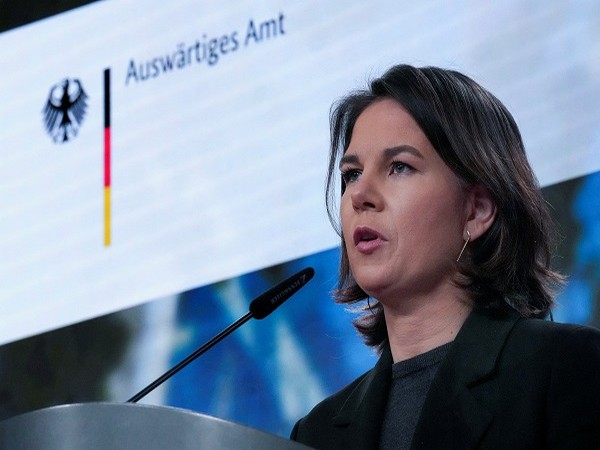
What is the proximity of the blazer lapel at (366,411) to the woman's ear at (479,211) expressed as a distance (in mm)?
283

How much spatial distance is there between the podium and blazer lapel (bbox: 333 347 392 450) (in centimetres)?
74

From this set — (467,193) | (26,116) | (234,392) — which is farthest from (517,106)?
(26,116)

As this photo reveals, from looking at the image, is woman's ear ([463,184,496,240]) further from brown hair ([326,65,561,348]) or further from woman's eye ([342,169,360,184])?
woman's eye ([342,169,360,184])

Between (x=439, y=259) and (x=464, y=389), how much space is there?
27cm

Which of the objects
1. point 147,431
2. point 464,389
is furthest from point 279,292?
point 147,431

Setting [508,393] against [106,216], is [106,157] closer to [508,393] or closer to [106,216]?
[106,216]

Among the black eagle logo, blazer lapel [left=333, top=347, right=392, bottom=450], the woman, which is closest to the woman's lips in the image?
the woman

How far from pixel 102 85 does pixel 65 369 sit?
891 mm

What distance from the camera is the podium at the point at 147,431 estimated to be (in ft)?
4.49

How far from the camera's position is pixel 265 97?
3.37 metres

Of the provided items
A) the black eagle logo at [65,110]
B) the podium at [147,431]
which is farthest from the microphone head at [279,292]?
the black eagle logo at [65,110]

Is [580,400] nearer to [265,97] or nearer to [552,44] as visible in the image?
[552,44]

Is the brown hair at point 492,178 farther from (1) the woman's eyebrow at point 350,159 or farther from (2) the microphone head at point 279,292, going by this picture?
(2) the microphone head at point 279,292

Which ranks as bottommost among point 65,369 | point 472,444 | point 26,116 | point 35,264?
point 472,444
